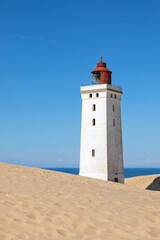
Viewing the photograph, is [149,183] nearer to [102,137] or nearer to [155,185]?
[155,185]

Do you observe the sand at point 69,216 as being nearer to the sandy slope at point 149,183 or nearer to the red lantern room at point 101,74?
the sandy slope at point 149,183

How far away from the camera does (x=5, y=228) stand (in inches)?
344

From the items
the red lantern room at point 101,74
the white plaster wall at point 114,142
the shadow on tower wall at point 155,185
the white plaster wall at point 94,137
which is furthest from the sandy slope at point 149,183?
the red lantern room at point 101,74

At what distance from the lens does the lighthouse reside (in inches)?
1519

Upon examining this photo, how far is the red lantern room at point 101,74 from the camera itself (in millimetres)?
41806

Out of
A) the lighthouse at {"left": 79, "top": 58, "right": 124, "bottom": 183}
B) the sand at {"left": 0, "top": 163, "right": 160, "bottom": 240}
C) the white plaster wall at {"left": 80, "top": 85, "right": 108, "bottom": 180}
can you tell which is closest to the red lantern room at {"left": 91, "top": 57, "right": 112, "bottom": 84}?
the lighthouse at {"left": 79, "top": 58, "right": 124, "bottom": 183}

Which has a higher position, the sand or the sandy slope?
the sandy slope

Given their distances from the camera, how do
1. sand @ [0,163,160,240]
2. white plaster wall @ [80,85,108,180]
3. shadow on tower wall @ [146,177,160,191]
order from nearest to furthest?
sand @ [0,163,160,240] → white plaster wall @ [80,85,108,180] → shadow on tower wall @ [146,177,160,191]

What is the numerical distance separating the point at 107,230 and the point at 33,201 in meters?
3.48

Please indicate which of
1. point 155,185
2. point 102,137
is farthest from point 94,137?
point 155,185

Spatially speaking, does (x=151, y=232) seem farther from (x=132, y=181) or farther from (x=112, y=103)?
(x=132, y=181)

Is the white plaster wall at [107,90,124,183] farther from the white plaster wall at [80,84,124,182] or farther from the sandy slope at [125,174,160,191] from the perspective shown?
the sandy slope at [125,174,160,191]

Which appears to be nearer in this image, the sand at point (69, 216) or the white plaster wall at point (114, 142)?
the sand at point (69, 216)

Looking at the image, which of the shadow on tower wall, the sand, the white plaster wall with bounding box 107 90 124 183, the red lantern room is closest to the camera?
the sand
